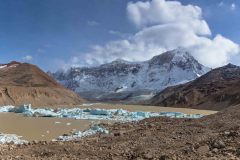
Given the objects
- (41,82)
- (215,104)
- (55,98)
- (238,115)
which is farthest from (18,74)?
(238,115)

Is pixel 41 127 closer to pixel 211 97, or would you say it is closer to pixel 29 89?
pixel 29 89

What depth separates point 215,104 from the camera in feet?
404

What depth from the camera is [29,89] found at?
11512 centimetres

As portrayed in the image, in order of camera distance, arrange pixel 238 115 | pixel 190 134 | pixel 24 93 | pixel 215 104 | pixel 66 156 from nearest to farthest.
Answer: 1. pixel 66 156
2. pixel 190 134
3. pixel 238 115
4. pixel 24 93
5. pixel 215 104

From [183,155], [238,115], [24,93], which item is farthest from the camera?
[24,93]

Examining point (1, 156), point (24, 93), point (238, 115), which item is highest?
point (24, 93)

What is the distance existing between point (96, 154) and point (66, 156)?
95 cm

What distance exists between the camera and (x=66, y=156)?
13.6 metres

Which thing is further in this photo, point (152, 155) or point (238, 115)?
point (238, 115)

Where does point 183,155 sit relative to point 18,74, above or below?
below

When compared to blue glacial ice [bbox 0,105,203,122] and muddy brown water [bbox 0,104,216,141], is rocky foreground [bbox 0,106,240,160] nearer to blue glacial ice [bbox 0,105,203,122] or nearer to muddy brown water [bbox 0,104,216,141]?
muddy brown water [bbox 0,104,216,141]

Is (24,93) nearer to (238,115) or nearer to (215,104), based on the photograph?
(215,104)

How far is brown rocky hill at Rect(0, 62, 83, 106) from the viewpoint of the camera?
352ft

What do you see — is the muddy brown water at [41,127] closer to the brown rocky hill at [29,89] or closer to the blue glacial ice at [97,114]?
the blue glacial ice at [97,114]
